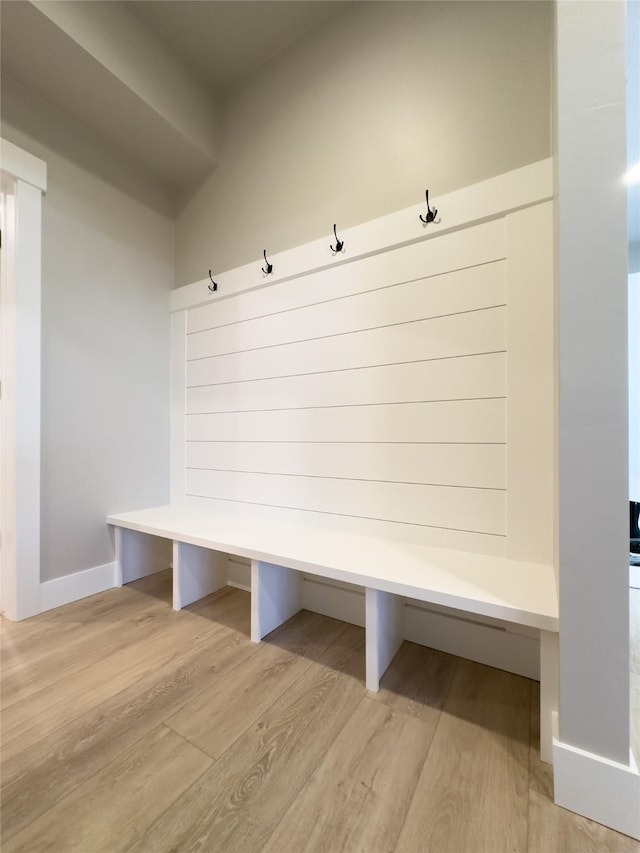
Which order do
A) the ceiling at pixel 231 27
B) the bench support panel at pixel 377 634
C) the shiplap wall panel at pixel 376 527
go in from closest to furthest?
the bench support panel at pixel 377 634, the shiplap wall panel at pixel 376 527, the ceiling at pixel 231 27

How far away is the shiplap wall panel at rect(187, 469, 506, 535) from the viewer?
1.29m

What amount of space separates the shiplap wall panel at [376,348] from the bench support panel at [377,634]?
892mm

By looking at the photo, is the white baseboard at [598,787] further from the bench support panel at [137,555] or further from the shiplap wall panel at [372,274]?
the bench support panel at [137,555]

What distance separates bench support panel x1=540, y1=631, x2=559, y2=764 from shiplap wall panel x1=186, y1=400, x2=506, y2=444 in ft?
2.03

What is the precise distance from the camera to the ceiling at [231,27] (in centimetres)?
165

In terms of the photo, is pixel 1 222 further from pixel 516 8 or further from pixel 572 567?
pixel 572 567

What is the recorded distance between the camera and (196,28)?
1.73 m

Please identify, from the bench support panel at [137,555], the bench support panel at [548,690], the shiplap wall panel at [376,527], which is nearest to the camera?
the bench support panel at [548,690]

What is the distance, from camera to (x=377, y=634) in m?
1.15

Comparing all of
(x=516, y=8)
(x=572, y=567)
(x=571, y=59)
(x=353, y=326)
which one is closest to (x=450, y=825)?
(x=572, y=567)

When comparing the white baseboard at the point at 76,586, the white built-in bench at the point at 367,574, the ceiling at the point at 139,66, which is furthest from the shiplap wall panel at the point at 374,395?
the ceiling at the point at 139,66

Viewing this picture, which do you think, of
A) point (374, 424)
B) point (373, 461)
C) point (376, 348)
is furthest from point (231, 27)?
point (373, 461)

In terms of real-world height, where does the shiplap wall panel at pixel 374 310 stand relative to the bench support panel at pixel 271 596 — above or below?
above

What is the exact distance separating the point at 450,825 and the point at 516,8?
2.41m
